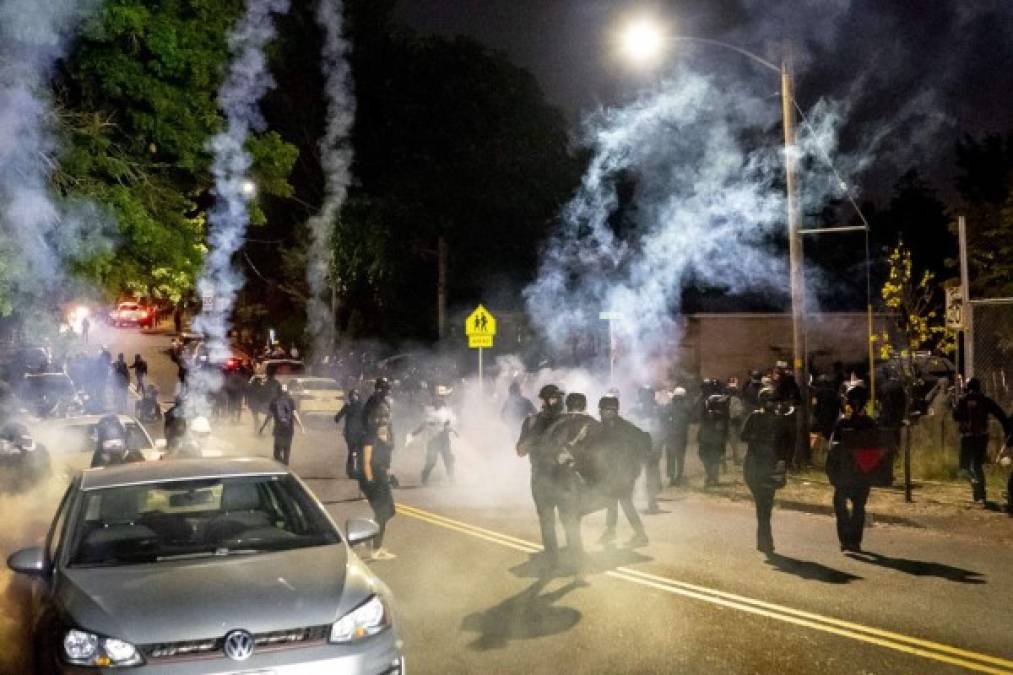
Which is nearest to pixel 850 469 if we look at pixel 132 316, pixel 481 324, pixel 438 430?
pixel 438 430

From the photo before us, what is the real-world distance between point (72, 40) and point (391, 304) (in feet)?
76.0

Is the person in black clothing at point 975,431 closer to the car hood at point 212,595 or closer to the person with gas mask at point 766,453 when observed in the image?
the person with gas mask at point 766,453

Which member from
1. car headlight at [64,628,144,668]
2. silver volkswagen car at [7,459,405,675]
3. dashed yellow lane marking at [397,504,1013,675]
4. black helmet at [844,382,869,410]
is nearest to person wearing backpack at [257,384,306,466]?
dashed yellow lane marking at [397,504,1013,675]

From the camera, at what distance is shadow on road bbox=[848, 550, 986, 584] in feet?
30.7

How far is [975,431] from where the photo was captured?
13273 millimetres

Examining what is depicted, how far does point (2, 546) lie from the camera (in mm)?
11227

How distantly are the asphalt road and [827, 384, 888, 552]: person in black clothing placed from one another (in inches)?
11.8

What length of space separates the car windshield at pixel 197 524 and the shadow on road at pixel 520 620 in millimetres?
1703

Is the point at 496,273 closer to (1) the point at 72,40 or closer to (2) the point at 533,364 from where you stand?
(2) the point at 533,364

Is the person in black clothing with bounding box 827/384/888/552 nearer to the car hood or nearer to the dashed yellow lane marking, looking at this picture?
the dashed yellow lane marking

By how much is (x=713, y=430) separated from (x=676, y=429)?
26.8 inches

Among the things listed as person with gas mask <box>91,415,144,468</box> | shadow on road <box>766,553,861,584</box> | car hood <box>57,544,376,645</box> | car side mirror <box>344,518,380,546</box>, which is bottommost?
shadow on road <box>766,553,861,584</box>

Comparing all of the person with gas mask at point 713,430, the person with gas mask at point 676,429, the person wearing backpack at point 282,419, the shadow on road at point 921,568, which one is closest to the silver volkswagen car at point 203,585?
the shadow on road at point 921,568

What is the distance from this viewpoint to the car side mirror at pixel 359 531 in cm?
605
